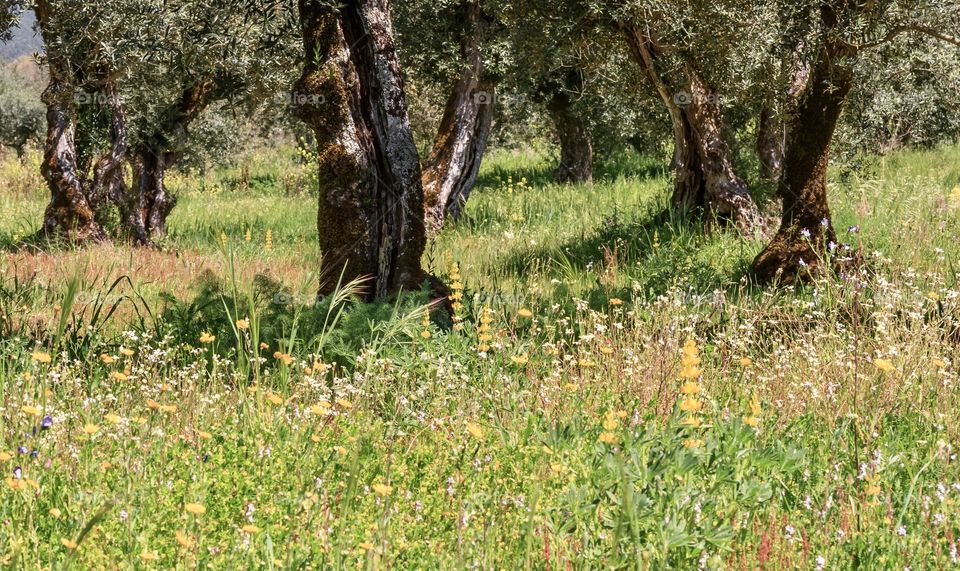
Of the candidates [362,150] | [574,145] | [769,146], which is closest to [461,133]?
[769,146]

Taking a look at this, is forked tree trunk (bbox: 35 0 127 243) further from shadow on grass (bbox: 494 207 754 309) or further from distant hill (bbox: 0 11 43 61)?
shadow on grass (bbox: 494 207 754 309)

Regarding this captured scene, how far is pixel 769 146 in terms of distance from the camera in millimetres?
13492

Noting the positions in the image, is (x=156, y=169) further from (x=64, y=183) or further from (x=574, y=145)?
(x=574, y=145)

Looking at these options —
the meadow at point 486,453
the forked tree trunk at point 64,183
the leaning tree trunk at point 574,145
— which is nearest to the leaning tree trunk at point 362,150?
the meadow at point 486,453

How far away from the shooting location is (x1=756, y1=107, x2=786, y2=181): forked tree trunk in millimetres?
13141

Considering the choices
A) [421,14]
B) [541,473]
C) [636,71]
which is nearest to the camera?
[541,473]

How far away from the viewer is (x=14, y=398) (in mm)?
4293

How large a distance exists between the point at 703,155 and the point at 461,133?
434 cm

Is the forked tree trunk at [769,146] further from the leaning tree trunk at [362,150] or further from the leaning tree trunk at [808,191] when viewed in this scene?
the leaning tree trunk at [362,150]

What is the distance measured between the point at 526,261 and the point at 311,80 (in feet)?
13.3

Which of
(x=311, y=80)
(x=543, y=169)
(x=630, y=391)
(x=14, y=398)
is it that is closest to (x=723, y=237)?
(x=311, y=80)

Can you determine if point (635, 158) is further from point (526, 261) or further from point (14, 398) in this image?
point (14, 398)

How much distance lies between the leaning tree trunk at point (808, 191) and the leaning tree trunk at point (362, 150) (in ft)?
11.4

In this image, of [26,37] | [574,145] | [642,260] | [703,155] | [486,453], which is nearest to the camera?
[486,453]
